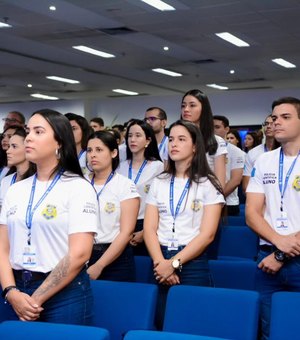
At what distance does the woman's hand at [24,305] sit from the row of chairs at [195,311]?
0.77 feet

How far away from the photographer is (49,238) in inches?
83.8

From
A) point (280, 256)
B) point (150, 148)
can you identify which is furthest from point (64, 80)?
point (280, 256)

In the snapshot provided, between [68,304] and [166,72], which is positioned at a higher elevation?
[166,72]

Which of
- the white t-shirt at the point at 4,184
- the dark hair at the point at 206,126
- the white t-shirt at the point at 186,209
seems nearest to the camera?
the white t-shirt at the point at 186,209

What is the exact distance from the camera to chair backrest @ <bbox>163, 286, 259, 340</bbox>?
7.03ft

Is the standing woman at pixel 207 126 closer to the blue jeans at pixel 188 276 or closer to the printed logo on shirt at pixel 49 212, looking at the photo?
the blue jeans at pixel 188 276

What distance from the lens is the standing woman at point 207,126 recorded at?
3508 millimetres

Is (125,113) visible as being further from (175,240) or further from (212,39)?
(175,240)

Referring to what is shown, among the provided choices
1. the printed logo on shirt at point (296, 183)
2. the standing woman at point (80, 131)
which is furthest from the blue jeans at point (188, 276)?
the standing woman at point (80, 131)

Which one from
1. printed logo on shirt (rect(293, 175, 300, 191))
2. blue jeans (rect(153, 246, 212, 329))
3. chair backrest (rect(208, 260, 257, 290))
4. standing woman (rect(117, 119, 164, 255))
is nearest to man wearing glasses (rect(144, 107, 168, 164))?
standing woman (rect(117, 119, 164, 255))

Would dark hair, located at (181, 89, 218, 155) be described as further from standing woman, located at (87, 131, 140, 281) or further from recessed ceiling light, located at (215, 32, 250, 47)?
recessed ceiling light, located at (215, 32, 250, 47)

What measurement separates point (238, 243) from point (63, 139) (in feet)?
7.37

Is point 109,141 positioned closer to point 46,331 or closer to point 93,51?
A: point 46,331

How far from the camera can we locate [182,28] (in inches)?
357
